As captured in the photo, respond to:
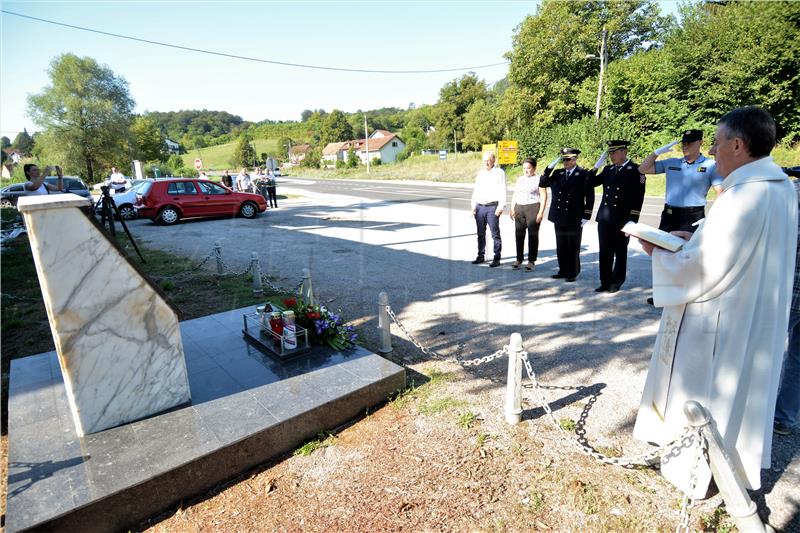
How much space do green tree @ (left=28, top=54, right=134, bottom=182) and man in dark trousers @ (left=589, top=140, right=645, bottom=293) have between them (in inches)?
1799

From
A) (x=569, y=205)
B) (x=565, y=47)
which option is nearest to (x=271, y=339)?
(x=569, y=205)

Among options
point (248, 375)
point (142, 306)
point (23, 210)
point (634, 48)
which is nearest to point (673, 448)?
point (248, 375)

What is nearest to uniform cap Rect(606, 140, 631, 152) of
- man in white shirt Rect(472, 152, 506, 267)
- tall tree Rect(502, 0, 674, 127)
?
man in white shirt Rect(472, 152, 506, 267)

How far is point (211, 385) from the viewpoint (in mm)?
3861

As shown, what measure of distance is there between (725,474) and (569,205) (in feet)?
17.2

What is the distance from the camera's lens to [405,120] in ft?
405

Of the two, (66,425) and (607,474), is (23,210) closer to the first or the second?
(66,425)

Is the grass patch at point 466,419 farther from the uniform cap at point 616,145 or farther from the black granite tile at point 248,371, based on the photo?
the uniform cap at point 616,145

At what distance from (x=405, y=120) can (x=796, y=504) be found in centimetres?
12824

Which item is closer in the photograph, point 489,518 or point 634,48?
point 489,518

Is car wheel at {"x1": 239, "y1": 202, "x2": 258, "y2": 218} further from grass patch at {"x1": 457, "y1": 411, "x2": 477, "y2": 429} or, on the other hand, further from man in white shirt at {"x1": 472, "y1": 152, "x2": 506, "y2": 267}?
grass patch at {"x1": 457, "y1": 411, "x2": 477, "y2": 429}

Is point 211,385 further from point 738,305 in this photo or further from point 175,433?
point 738,305

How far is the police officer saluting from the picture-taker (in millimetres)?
5324

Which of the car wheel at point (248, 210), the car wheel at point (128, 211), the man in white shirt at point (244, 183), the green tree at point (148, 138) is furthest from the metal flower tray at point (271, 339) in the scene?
the green tree at point (148, 138)
